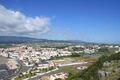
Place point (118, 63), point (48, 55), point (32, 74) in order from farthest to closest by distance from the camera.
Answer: point (48, 55)
point (32, 74)
point (118, 63)

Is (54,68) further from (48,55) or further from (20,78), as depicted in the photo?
(48,55)

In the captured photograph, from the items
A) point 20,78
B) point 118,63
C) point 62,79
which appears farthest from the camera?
point 20,78

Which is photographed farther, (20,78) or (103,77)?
(20,78)

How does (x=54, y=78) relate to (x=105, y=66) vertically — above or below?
below

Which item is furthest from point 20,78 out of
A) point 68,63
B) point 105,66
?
point 68,63

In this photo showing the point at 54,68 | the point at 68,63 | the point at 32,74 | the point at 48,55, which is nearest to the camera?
the point at 32,74

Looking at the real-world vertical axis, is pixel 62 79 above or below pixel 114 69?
below

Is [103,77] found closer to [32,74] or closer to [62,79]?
[62,79]

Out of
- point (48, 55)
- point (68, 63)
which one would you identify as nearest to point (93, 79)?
point (68, 63)

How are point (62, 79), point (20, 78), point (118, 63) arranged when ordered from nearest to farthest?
point (118, 63)
point (62, 79)
point (20, 78)
